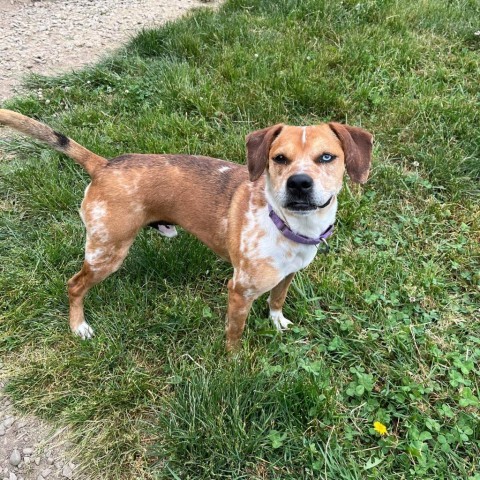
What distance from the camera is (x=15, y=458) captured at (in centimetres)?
299

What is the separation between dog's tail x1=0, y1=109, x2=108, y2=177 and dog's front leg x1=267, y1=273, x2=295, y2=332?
170 cm

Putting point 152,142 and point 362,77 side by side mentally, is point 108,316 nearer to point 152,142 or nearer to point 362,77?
point 152,142

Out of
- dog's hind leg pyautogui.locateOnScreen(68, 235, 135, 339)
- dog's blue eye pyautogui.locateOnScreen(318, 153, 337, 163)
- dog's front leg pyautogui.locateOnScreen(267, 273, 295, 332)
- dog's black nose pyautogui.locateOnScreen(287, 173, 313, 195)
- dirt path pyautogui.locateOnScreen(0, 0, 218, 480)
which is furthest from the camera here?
dirt path pyautogui.locateOnScreen(0, 0, 218, 480)

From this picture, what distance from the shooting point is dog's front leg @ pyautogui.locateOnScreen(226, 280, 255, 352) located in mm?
3227

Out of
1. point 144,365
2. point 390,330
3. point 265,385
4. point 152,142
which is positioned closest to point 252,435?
point 265,385

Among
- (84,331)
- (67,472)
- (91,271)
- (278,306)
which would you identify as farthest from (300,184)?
(67,472)

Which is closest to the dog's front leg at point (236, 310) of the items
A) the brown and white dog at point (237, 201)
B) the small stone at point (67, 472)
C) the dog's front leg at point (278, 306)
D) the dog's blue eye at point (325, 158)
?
the brown and white dog at point (237, 201)

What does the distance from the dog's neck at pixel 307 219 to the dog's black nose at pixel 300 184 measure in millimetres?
248

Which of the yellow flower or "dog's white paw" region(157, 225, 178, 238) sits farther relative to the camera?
"dog's white paw" region(157, 225, 178, 238)

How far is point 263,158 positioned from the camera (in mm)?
2973

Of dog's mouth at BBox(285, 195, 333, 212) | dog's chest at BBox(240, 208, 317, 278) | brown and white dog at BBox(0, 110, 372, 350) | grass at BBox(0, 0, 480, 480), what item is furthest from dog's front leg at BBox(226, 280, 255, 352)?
dog's mouth at BBox(285, 195, 333, 212)

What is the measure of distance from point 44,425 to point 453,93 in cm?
566

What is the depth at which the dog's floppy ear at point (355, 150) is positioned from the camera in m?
→ 2.98

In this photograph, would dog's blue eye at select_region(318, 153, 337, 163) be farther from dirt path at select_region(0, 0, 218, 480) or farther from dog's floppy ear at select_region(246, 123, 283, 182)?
dirt path at select_region(0, 0, 218, 480)
